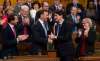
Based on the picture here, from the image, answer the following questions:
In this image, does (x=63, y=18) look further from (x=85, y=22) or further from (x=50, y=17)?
(x=50, y=17)

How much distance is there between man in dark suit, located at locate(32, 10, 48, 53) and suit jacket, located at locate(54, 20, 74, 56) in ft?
1.14

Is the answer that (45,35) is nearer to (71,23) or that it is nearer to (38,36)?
(38,36)

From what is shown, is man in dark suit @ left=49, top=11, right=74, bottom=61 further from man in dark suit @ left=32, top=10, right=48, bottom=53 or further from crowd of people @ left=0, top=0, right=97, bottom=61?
man in dark suit @ left=32, top=10, right=48, bottom=53

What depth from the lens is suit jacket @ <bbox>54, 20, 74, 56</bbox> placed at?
30.3ft

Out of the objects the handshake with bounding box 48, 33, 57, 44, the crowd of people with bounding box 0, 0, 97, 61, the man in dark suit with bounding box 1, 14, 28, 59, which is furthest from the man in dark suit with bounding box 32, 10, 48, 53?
the man in dark suit with bounding box 1, 14, 28, 59

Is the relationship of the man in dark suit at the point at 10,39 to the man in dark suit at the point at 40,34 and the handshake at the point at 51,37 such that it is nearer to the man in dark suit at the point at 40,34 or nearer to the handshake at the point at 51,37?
the man in dark suit at the point at 40,34

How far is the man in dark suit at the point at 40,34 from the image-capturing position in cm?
909

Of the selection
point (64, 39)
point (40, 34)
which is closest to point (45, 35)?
point (40, 34)

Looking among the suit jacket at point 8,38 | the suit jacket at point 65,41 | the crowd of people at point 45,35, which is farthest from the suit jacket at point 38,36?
the suit jacket at point 8,38

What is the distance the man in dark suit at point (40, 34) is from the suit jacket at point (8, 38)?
0.47 meters

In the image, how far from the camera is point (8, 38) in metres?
8.98

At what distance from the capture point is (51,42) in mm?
9383

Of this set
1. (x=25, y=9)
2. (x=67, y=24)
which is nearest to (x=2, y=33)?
(x=25, y=9)

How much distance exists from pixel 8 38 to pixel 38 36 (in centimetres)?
68
